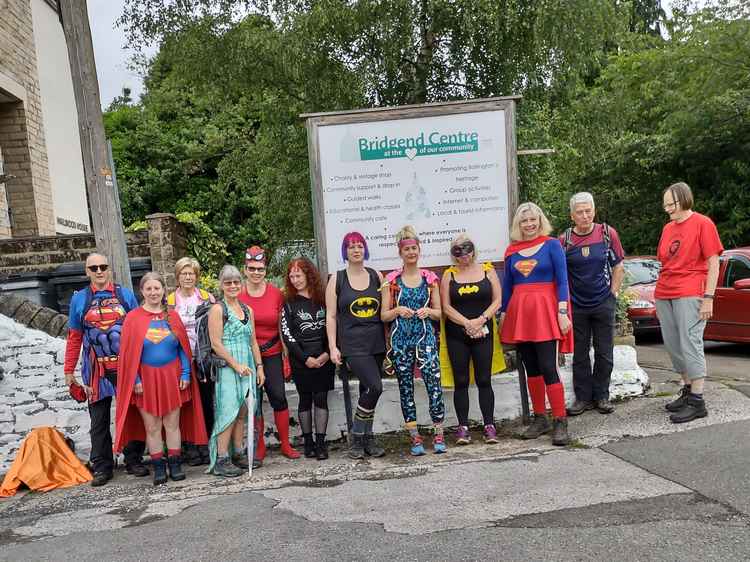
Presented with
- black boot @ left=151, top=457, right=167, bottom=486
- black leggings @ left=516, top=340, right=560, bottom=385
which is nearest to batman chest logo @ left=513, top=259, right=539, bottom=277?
black leggings @ left=516, top=340, right=560, bottom=385

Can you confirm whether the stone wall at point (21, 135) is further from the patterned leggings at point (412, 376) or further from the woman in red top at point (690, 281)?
the woman in red top at point (690, 281)

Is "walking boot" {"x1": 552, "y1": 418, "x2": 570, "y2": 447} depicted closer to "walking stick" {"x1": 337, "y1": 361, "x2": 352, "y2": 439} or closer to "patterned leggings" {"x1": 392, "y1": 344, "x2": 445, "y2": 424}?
"patterned leggings" {"x1": 392, "y1": 344, "x2": 445, "y2": 424}

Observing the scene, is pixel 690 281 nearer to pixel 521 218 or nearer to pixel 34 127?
pixel 521 218

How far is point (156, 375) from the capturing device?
5.44 metres

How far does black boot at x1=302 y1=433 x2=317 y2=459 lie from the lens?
233 inches

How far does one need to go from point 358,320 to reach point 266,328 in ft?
2.58

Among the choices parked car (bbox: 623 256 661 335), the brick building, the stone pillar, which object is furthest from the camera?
the brick building

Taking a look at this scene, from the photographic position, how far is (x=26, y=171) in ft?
42.6

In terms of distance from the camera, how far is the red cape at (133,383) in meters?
5.43

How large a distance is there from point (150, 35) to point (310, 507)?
26.2 ft

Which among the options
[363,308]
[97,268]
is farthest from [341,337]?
[97,268]

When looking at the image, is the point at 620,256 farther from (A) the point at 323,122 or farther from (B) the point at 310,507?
(B) the point at 310,507

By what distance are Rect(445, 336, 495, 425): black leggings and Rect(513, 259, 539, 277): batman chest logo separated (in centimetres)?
59

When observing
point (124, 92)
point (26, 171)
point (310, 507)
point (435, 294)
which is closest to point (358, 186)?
point (435, 294)
